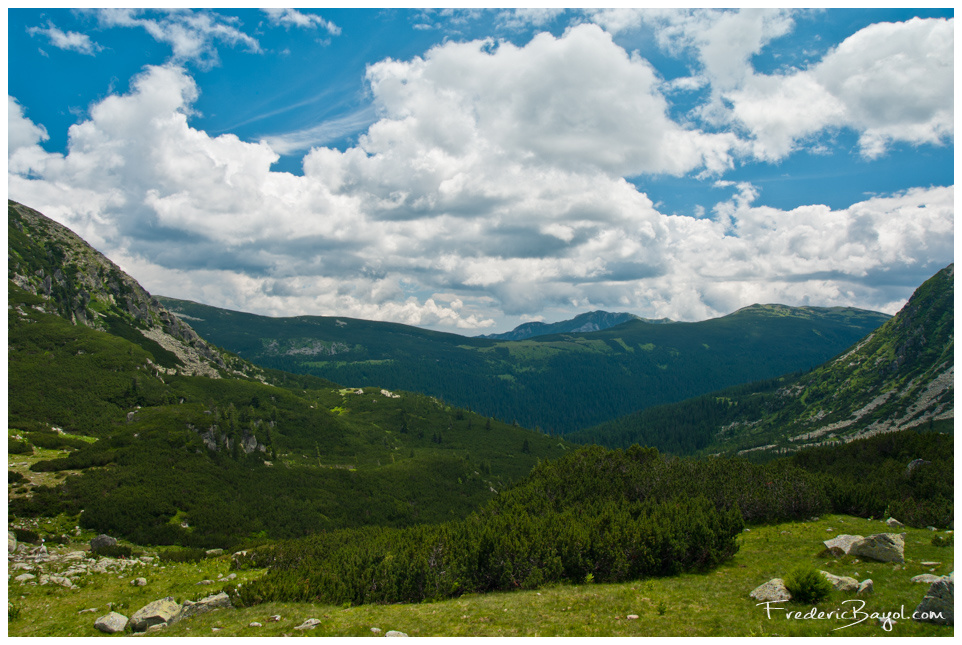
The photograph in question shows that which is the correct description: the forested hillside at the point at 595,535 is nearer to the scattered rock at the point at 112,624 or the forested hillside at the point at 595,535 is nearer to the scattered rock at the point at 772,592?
the scattered rock at the point at 112,624

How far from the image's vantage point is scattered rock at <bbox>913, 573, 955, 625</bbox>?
19.6 m

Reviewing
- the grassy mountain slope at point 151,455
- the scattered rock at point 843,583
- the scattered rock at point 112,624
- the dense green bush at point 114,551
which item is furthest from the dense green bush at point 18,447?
the scattered rock at point 843,583

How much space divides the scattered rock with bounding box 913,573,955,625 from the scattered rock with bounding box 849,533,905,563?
32.0 feet

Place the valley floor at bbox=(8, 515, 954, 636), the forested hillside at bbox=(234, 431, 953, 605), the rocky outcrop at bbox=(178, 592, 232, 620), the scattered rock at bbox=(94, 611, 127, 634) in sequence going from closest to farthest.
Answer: the valley floor at bbox=(8, 515, 954, 636) < the scattered rock at bbox=(94, 611, 127, 634) < the rocky outcrop at bbox=(178, 592, 232, 620) < the forested hillside at bbox=(234, 431, 953, 605)

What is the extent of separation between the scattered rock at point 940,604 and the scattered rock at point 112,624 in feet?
132

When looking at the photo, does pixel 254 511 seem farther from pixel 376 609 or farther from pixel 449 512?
pixel 376 609

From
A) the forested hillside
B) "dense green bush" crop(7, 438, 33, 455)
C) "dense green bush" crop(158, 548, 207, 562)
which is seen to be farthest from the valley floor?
"dense green bush" crop(7, 438, 33, 455)

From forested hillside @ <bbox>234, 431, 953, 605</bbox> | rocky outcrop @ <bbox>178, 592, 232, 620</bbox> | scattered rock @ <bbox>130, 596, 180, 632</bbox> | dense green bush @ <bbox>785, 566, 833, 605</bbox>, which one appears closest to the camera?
dense green bush @ <bbox>785, 566, 833, 605</bbox>

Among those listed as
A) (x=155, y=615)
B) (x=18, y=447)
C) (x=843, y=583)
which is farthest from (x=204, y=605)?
(x=18, y=447)

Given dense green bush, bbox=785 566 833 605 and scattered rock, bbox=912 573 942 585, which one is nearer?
dense green bush, bbox=785 566 833 605

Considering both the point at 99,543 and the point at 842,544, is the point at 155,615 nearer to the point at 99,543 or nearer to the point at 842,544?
the point at 99,543

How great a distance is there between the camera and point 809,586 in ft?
76.1

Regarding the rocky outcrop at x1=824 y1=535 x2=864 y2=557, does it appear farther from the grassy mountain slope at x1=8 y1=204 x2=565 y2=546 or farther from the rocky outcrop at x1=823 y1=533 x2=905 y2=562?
the grassy mountain slope at x1=8 y1=204 x2=565 y2=546

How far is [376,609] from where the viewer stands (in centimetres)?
2955
